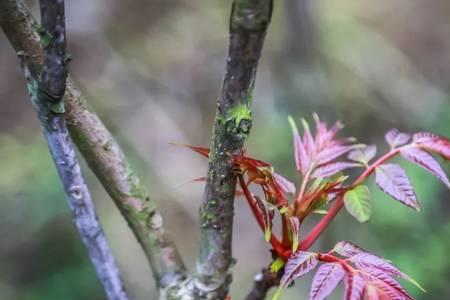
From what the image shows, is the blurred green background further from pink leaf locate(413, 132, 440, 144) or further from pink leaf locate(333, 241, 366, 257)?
pink leaf locate(333, 241, 366, 257)

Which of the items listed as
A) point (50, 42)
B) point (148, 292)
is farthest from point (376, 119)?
point (50, 42)

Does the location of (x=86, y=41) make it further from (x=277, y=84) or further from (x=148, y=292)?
(x=148, y=292)

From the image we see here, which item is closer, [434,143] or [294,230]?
[294,230]

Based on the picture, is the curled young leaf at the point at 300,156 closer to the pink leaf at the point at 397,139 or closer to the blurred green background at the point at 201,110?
the pink leaf at the point at 397,139

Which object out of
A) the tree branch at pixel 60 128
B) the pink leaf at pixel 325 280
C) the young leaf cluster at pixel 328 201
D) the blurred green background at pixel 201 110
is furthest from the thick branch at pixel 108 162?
the blurred green background at pixel 201 110

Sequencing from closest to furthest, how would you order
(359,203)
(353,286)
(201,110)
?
(353,286) < (359,203) < (201,110)

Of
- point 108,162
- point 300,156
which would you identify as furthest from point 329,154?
point 108,162

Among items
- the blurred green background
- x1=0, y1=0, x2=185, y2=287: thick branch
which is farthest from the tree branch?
the blurred green background

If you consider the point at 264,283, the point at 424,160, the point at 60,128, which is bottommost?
the point at 264,283

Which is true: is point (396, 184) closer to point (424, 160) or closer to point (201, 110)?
point (424, 160)
